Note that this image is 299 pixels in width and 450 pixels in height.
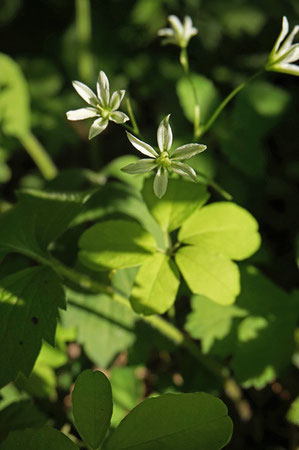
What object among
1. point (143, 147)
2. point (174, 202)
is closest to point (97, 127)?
point (143, 147)

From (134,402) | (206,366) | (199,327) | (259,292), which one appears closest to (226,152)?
(259,292)

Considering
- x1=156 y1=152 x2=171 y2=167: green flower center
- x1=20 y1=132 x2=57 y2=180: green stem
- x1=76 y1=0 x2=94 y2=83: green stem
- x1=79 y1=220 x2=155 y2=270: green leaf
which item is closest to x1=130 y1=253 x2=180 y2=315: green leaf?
x1=79 y1=220 x2=155 y2=270: green leaf

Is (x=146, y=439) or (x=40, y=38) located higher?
(x=40, y=38)

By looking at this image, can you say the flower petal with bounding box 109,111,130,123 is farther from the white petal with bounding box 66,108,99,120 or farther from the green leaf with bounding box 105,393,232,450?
the green leaf with bounding box 105,393,232,450

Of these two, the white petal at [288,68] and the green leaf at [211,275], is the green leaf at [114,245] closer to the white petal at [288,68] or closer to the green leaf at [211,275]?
the green leaf at [211,275]

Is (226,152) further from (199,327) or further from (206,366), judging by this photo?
(206,366)

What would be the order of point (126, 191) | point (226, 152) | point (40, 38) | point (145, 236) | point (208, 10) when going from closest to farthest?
point (145, 236) < point (126, 191) < point (226, 152) < point (208, 10) < point (40, 38)
